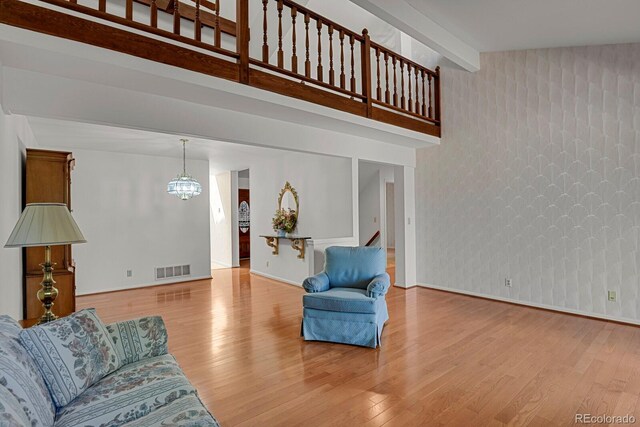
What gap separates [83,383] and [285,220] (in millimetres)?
4917

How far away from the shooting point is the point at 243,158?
705 centimetres

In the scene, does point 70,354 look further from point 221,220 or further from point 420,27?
point 221,220

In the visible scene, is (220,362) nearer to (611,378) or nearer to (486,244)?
(611,378)

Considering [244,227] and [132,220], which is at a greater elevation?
[132,220]

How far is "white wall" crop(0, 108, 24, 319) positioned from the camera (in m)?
2.56

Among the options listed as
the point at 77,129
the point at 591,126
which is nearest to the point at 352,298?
the point at 591,126

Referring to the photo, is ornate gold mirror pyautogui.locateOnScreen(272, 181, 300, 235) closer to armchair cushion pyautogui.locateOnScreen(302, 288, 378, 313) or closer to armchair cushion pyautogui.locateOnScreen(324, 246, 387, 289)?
armchair cushion pyautogui.locateOnScreen(324, 246, 387, 289)

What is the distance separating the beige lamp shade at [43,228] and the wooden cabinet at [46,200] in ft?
6.57

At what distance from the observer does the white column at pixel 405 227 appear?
605 centimetres

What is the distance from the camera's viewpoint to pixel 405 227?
605cm

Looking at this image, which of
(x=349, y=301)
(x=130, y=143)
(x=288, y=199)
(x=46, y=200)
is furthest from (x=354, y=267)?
(x=130, y=143)

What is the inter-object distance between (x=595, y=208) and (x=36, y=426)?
17.5 ft

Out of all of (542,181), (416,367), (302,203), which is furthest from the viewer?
(302,203)

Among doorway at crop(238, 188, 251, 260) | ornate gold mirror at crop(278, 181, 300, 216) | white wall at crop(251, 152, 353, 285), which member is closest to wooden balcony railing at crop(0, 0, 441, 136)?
white wall at crop(251, 152, 353, 285)
